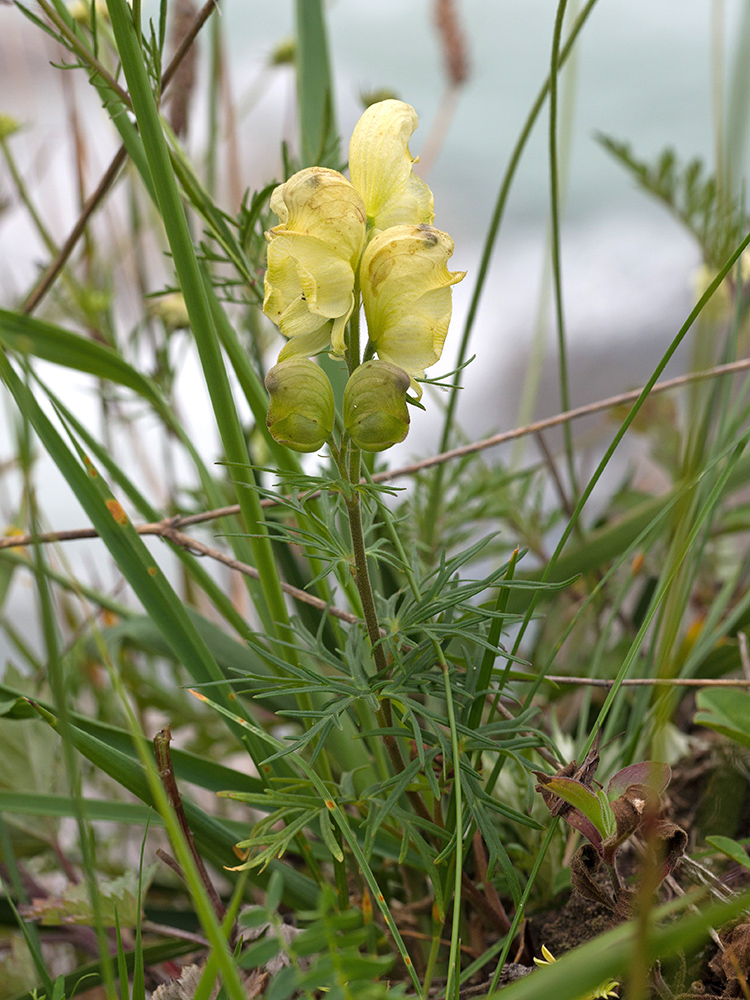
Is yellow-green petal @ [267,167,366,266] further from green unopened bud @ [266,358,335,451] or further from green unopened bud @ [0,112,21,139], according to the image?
green unopened bud @ [0,112,21,139]

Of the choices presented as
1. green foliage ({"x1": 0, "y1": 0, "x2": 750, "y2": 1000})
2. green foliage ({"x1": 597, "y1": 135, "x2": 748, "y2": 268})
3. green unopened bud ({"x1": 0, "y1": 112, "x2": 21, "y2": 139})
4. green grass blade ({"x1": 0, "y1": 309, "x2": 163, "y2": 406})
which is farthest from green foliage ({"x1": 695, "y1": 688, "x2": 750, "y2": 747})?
green unopened bud ({"x1": 0, "y1": 112, "x2": 21, "y2": 139})

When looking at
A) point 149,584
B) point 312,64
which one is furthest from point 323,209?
point 312,64

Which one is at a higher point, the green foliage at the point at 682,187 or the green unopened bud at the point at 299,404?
the green foliage at the point at 682,187

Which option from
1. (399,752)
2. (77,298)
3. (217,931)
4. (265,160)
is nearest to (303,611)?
(399,752)

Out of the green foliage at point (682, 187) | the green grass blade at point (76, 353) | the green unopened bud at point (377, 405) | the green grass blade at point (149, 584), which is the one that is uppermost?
the green foliage at point (682, 187)

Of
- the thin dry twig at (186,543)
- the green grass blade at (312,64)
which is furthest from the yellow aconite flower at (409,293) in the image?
the green grass blade at (312,64)

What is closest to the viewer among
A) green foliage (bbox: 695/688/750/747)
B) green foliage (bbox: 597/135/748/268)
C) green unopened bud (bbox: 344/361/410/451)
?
green unopened bud (bbox: 344/361/410/451)

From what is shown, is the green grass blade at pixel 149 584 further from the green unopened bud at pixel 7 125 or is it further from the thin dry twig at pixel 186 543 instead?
the green unopened bud at pixel 7 125

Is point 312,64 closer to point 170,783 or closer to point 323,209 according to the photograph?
point 323,209

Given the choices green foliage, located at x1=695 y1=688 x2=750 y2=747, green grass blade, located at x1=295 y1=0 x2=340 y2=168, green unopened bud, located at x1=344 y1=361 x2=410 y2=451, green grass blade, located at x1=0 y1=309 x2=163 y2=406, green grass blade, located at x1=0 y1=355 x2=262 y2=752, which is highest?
green grass blade, located at x1=295 y1=0 x2=340 y2=168
